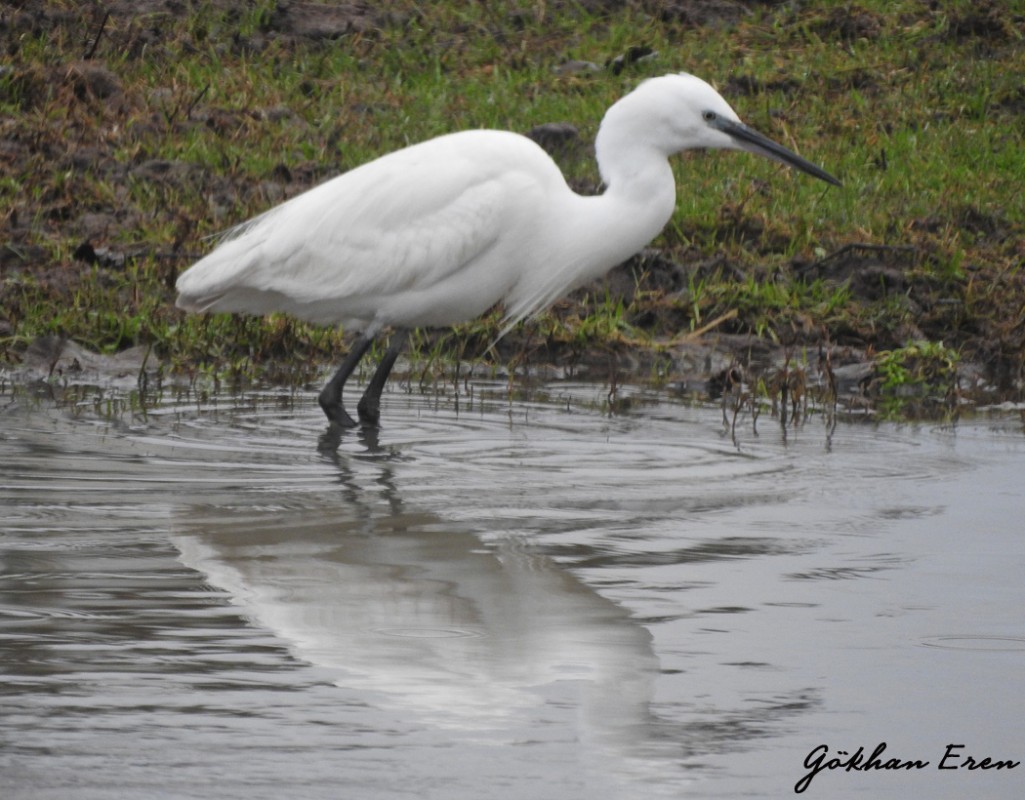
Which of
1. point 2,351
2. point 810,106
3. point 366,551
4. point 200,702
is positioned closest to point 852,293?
point 810,106

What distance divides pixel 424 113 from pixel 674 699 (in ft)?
23.6

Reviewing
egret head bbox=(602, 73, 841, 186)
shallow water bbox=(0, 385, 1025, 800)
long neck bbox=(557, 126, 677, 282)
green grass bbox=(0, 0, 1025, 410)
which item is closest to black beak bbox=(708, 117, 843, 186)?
egret head bbox=(602, 73, 841, 186)

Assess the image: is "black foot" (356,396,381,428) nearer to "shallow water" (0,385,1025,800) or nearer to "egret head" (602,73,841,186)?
"shallow water" (0,385,1025,800)

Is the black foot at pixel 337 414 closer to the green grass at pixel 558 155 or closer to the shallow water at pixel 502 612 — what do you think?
the shallow water at pixel 502 612

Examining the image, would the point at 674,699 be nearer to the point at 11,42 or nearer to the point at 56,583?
the point at 56,583

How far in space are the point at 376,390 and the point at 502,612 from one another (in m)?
2.67

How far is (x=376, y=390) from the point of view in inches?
250

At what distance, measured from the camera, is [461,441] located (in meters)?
5.86

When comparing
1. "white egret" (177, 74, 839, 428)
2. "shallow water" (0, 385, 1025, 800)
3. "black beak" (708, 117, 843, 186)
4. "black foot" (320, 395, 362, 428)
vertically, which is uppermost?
"black beak" (708, 117, 843, 186)

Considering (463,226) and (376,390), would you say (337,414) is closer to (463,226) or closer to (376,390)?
(376,390)

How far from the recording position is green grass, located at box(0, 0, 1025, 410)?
763 centimetres

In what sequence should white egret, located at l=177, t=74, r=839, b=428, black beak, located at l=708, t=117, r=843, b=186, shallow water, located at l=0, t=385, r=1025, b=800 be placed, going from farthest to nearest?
1. black beak, located at l=708, t=117, r=843, b=186
2. white egret, located at l=177, t=74, r=839, b=428
3. shallow water, located at l=0, t=385, r=1025, b=800

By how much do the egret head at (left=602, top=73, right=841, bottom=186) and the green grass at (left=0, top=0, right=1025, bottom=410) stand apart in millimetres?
1427

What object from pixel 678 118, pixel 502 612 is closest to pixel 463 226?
pixel 678 118
